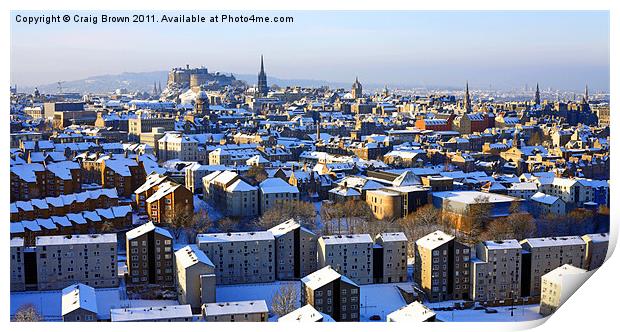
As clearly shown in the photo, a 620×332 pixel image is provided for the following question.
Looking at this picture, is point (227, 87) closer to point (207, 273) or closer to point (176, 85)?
point (176, 85)

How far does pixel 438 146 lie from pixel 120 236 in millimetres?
7722

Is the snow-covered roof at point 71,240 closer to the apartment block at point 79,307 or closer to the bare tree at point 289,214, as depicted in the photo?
the apartment block at point 79,307

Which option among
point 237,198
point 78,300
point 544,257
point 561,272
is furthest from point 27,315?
point 237,198

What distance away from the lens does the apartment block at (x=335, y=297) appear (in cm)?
520

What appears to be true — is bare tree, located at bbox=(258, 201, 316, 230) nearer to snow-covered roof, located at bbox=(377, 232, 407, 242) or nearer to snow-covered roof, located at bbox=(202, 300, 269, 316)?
snow-covered roof, located at bbox=(377, 232, 407, 242)

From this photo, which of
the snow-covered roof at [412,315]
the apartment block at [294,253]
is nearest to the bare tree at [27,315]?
the apartment block at [294,253]

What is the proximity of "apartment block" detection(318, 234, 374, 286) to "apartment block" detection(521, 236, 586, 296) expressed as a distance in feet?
3.55

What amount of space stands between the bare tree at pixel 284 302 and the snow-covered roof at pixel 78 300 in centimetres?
110

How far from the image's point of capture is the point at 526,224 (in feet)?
24.6

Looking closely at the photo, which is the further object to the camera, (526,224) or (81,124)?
(81,124)

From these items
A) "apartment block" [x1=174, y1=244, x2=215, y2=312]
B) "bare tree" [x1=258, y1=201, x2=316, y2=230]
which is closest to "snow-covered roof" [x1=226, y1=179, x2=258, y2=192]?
"bare tree" [x1=258, y1=201, x2=316, y2=230]

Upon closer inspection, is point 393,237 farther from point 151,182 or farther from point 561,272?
point 151,182

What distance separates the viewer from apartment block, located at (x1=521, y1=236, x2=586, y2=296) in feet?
19.3

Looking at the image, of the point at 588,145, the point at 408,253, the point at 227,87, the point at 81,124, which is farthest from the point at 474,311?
the point at 227,87
